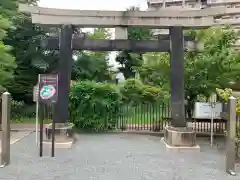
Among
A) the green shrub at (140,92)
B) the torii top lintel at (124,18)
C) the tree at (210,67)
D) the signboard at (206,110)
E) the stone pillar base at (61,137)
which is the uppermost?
the torii top lintel at (124,18)

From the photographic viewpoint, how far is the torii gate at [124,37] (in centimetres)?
900

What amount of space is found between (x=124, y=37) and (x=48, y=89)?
326 centimetres

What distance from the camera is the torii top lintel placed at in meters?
8.98

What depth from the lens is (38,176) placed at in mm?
5871

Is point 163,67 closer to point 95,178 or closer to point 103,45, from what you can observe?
point 103,45

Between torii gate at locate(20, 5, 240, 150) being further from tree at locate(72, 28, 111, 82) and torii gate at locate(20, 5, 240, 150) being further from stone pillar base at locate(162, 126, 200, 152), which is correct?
tree at locate(72, 28, 111, 82)

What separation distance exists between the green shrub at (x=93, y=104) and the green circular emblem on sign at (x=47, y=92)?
3.64 m

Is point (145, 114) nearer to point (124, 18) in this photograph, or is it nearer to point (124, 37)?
point (124, 37)

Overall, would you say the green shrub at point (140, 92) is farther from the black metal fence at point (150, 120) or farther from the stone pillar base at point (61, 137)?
the stone pillar base at point (61, 137)

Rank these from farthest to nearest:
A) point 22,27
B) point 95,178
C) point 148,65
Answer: point 22,27 < point 148,65 < point 95,178

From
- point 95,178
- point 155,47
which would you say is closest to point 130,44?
point 155,47

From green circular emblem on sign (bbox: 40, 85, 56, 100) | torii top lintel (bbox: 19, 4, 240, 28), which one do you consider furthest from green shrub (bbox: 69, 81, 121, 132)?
green circular emblem on sign (bbox: 40, 85, 56, 100)

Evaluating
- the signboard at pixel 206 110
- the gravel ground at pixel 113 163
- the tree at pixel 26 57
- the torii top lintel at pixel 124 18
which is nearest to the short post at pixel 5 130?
the gravel ground at pixel 113 163

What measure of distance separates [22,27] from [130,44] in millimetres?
10170
